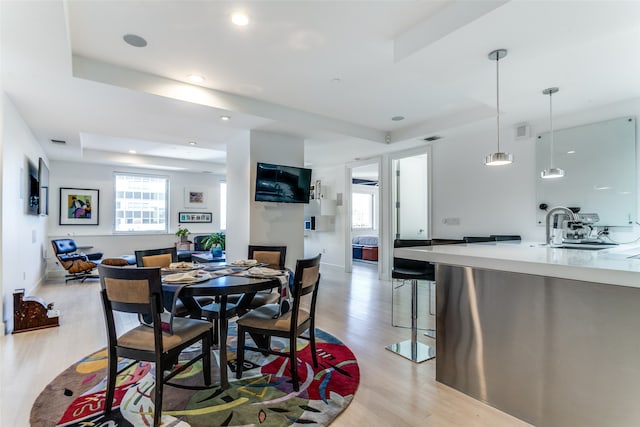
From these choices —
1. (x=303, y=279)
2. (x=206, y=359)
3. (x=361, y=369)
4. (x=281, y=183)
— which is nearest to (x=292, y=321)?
(x=303, y=279)

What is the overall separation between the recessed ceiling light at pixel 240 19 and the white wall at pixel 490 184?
3863mm

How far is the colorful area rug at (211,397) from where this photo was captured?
189cm

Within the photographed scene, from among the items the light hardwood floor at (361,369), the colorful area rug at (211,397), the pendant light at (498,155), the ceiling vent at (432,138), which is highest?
the ceiling vent at (432,138)

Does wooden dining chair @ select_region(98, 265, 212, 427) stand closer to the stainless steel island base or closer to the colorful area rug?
the colorful area rug

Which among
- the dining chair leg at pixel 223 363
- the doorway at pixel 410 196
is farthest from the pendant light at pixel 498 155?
the doorway at pixel 410 196

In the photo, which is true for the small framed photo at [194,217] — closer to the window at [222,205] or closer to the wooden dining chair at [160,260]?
the window at [222,205]

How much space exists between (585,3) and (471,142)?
3171mm

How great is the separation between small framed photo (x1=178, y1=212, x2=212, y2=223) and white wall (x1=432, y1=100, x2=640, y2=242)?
6384 millimetres

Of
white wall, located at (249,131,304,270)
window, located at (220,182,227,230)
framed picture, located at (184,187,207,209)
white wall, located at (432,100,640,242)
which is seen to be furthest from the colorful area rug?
window, located at (220,182,227,230)

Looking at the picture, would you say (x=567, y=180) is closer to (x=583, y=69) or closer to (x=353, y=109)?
(x=583, y=69)

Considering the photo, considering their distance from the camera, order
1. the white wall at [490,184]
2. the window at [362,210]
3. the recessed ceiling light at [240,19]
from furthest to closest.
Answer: the window at [362,210]
the white wall at [490,184]
the recessed ceiling light at [240,19]

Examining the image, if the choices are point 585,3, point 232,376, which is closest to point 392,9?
point 585,3

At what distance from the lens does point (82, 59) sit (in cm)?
290

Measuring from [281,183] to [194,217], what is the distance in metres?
5.12
